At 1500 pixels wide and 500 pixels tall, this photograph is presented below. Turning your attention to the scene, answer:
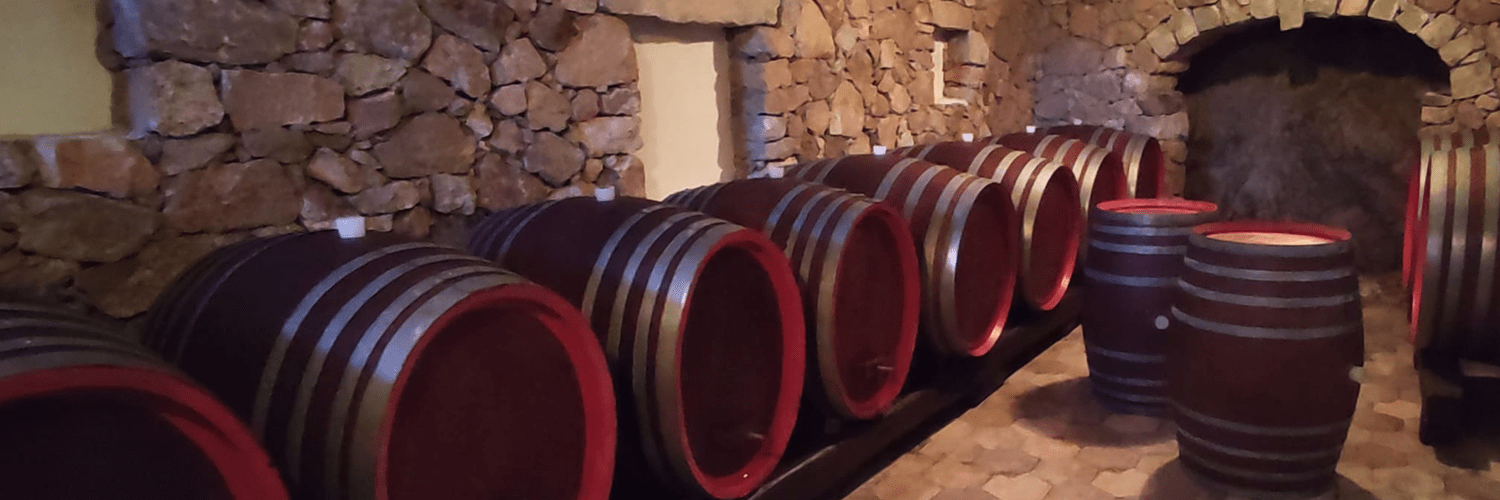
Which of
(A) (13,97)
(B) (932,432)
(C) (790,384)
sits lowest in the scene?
(B) (932,432)

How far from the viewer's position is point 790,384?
2029 mm

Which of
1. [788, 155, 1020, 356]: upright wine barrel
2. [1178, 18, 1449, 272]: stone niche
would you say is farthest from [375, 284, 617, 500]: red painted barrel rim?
[1178, 18, 1449, 272]: stone niche

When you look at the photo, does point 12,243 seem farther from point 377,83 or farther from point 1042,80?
point 1042,80

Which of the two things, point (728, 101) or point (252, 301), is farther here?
point (728, 101)

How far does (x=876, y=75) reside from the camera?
13.5ft

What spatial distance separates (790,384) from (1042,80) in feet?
13.3

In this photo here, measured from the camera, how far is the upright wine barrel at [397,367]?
3.99 feet

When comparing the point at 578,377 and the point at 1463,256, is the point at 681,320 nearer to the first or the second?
the point at 578,377

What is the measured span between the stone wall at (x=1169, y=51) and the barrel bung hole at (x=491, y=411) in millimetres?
4449

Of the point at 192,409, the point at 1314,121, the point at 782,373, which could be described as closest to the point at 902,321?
the point at 782,373

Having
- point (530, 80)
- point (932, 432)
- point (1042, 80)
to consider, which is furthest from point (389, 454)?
point (1042, 80)

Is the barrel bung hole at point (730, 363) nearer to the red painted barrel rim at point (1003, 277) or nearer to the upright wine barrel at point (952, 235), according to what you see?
the upright wine barrel at point (952, 235)

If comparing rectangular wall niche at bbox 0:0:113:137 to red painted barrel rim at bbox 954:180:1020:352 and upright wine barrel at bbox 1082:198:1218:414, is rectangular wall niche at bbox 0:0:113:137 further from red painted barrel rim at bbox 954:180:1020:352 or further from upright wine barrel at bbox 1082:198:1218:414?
upright wine barrel at bbox 1082:198:1218:414

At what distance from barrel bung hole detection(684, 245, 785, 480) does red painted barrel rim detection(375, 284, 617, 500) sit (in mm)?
235
